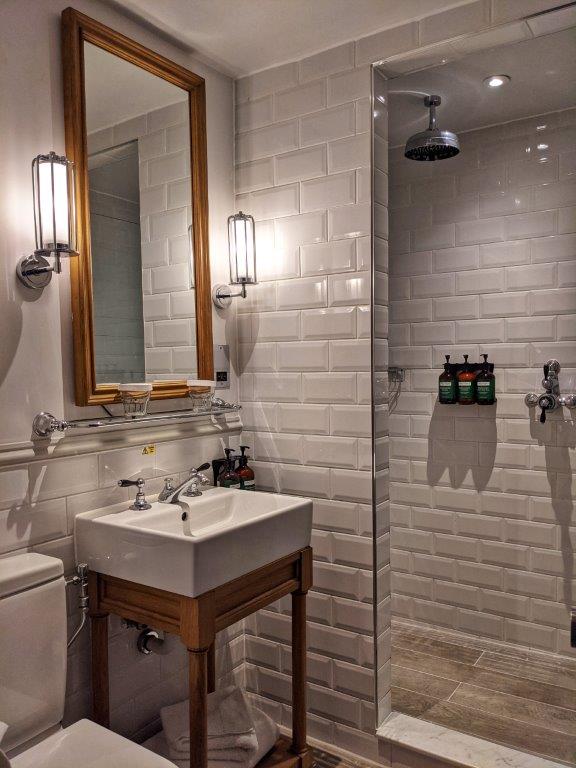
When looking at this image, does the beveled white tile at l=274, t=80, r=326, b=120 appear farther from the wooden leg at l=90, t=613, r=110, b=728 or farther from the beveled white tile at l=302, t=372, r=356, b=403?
the wooden leg at l=90, t=613, r=110, b=728

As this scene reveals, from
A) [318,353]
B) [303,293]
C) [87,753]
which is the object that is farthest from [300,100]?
[87,753]

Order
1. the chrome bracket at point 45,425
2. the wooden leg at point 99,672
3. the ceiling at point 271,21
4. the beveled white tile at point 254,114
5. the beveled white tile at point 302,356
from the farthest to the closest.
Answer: the beveled white tile at point 254,114 < the beveled white tile at point 302,356 < the ceiling at point 271,21 < the wooden leg at point 99,672 < the chrome bracket at point 45,425

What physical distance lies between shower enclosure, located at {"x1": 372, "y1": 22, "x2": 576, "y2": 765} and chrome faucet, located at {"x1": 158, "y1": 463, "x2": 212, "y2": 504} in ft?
2.05

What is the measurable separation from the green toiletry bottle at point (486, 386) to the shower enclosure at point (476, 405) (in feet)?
0.10

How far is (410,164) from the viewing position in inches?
108

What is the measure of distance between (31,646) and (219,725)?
2.87 feet

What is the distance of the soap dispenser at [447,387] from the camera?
9.40 ft

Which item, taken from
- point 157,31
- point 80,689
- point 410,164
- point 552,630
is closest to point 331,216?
point 410,164

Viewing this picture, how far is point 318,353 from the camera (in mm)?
2332

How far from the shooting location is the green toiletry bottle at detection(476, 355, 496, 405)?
9.07 feet

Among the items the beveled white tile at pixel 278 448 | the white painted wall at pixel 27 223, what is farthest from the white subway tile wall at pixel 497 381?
the white painted wall at pixel 27 223

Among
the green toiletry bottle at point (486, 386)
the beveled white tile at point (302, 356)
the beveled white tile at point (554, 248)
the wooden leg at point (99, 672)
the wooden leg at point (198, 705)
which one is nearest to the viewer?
the wooden leg at point (198, 705)

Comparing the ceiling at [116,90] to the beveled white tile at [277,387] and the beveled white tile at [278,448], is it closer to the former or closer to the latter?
the beveled white tile at [277,387]

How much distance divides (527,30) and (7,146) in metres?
1.61
